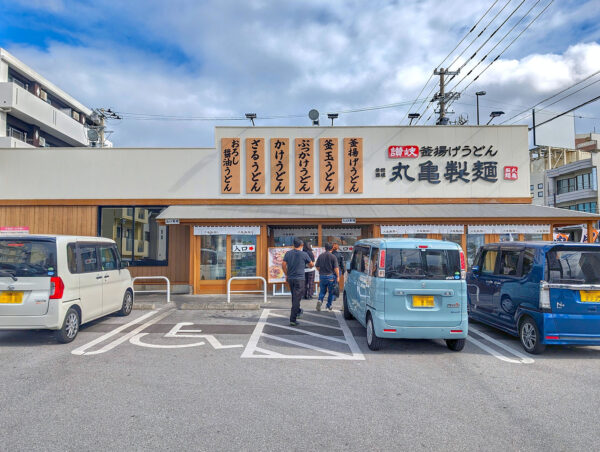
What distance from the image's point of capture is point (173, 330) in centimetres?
801

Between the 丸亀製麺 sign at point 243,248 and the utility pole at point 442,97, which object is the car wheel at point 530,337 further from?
the utility pole at point 442,97

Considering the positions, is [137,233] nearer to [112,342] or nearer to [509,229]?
[112,342]

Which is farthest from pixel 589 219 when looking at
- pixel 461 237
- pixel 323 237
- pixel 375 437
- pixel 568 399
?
pixel 375 437

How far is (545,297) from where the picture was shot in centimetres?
620

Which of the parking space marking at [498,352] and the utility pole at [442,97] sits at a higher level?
the utility pole at [442,97]

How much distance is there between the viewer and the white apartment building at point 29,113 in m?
24.8

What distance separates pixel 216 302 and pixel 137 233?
5.10 metres

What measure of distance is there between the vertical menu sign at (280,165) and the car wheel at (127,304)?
6169mm

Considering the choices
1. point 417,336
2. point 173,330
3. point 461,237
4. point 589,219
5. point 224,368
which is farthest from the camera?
point 461,237

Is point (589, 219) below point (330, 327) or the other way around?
the other way around

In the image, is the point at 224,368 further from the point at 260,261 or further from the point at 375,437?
the point at 260,261

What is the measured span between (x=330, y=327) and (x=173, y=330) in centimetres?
317

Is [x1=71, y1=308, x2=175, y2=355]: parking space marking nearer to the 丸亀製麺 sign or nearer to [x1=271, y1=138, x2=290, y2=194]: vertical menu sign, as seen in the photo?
the 丸亀製麺 sign

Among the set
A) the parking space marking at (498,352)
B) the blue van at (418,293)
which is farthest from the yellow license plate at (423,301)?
the parking space marking at (498,352)
